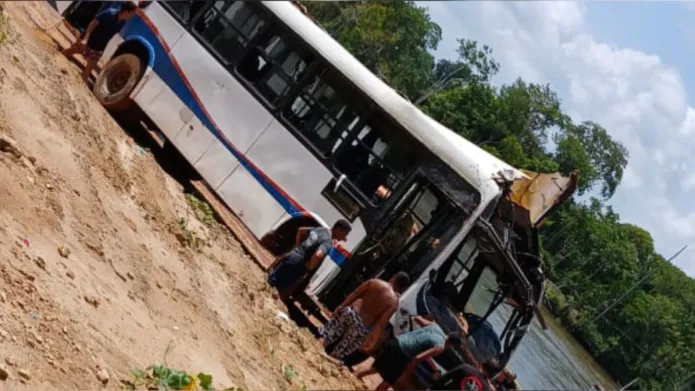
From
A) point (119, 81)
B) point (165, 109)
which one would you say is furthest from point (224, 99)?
point (119, 81)

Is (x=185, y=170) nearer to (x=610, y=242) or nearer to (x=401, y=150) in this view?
(x=401, y=150)

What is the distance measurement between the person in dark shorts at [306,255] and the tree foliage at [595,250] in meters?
3.08

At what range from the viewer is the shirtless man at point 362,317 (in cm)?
863

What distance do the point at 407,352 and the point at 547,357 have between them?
4.62ft

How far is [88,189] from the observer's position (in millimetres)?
7480

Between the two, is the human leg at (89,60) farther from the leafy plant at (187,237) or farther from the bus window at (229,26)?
the leafy plant at (187,237)

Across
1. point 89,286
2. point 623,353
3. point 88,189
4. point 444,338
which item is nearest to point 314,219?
point 444,338

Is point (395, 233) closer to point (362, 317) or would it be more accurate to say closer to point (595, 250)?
point (362, 317)

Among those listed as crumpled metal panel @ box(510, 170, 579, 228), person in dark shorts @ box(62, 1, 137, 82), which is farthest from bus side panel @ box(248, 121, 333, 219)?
person in dark shorts @ box(62, 1, 137, 82)

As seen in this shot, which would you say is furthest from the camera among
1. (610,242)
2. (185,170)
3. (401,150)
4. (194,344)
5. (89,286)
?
(185,170)

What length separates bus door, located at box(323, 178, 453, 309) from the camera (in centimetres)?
971

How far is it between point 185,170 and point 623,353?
7620mm

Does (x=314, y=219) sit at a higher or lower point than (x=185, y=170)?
higher

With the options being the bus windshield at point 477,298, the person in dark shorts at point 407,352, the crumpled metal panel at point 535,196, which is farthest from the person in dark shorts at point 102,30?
the person in dark shorts at point 407,352
